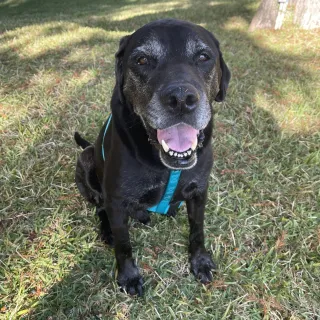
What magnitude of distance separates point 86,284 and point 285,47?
18.4ft

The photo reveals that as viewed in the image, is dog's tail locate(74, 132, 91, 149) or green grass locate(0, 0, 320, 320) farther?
dog's tail locate(74, 132, 91, 149)

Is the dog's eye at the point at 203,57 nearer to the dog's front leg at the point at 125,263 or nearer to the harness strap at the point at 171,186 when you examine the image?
the harness strap at the point at 171,186

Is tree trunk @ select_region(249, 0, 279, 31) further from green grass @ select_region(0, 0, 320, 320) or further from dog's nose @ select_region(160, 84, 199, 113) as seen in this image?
dog's nose @ select_region(160, 84, 199, 113)

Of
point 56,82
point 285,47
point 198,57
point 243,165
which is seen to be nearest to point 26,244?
point 198,57

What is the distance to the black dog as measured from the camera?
5.57ft

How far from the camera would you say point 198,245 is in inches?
96.8

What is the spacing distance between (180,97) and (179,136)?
0.98ft

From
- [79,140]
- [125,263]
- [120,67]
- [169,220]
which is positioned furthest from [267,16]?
[125,263]

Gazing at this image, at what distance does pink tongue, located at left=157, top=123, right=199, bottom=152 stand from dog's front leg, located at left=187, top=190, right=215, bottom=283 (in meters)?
0.58

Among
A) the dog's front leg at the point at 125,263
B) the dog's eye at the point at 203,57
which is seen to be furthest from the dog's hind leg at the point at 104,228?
the dog's eye at the point at 203,57

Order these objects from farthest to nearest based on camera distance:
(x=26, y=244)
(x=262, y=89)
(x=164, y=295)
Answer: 1. (x=262, y=89)
2. (x=26, y=244)
3. (x=164, y=295)

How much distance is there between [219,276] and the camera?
→ 2.41 m

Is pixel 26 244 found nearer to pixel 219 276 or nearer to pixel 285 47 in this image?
pixel 219 276

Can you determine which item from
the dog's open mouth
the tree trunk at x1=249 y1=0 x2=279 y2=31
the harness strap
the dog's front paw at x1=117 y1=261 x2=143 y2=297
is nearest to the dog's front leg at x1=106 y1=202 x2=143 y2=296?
the dog's front paw at x1=117 y1=261 x2=143 y2=297
